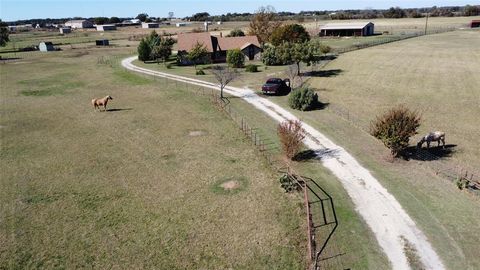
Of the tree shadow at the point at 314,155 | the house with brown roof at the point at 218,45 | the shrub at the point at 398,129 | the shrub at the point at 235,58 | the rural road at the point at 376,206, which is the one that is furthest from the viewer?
A: the house with brown roof at the point at 218,45

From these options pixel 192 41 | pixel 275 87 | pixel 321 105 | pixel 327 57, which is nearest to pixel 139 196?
pixel 321 105

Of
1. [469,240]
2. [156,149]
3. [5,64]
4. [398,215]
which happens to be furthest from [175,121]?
[5,64]

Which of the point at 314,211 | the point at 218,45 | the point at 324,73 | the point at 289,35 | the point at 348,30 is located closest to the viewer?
the point at 314,211

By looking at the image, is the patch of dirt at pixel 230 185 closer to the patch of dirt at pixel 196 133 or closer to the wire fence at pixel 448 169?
the patch of dirt at pixel 196 133

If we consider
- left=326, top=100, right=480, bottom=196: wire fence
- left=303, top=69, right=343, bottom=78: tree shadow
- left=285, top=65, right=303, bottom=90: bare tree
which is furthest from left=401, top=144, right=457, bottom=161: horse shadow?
left=303, top=69, right=343, bottom=78: tree shadow

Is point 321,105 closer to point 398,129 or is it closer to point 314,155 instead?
point 314,155

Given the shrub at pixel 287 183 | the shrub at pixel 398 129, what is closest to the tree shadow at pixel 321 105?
the shrub at pixel 398 129
